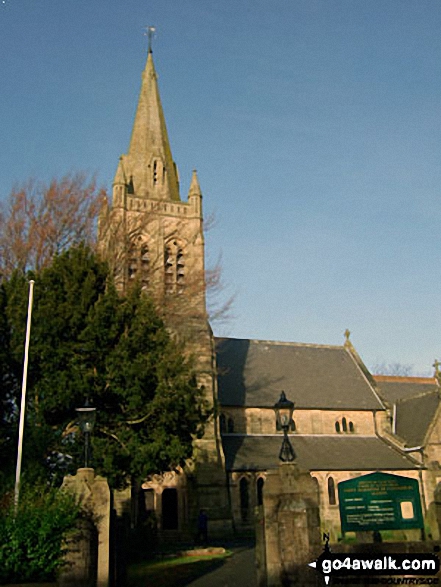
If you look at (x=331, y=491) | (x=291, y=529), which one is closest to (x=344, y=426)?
(x=331, y=491)

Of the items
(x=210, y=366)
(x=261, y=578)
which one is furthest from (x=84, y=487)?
(x=210, y=366)

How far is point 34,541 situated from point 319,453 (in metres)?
26.9

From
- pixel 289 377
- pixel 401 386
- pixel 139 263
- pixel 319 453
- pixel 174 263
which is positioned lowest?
pixel 319 453

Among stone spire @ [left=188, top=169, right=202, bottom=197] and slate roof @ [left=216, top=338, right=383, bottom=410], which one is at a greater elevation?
stone spire @ [left=188, top=169, right=202, bottom=197]

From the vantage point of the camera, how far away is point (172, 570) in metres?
16.5

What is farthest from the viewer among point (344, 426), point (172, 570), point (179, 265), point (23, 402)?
point (344, 426)

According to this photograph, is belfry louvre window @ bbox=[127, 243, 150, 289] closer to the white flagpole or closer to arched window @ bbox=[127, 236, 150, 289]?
arched window @ bbox=[127, 236, 150, 289]

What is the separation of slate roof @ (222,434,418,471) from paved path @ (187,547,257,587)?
40.3 ft

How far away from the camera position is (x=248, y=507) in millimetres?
31625

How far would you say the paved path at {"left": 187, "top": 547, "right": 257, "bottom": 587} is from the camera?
13973 millimetres

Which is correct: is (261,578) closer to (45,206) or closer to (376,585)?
(376,585)

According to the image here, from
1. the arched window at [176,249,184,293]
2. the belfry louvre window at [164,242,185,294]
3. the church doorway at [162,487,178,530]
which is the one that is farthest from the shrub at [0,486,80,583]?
the arched window at [176,249,184,293]

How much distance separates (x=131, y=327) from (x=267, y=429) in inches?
822

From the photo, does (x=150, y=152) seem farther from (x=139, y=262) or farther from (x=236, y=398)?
(x=236, y=398)
